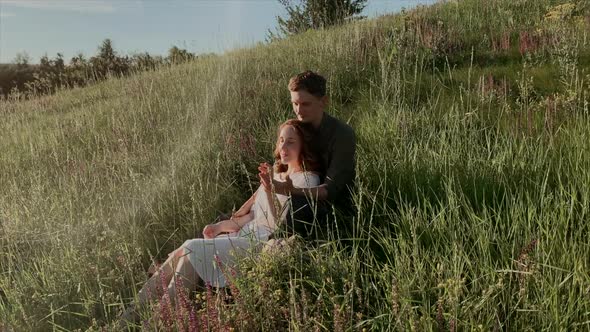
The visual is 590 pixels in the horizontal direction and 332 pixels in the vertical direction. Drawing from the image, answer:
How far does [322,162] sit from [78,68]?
12.9m

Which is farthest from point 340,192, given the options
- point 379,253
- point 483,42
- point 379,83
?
point 483,42

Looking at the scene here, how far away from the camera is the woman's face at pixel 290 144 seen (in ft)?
10.8

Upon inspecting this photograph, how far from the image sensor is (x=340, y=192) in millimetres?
3246

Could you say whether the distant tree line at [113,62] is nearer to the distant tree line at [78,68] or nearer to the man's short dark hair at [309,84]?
the distant tree line at [78,68]

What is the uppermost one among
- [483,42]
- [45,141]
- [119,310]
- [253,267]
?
[483,42]

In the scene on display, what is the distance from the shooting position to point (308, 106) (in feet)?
10.8

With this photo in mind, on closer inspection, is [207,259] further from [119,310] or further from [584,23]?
[584,23]

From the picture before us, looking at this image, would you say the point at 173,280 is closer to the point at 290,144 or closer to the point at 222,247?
the point at 222,247

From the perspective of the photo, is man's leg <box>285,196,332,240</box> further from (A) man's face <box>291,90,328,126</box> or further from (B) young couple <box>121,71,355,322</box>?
(A) man's face <box>291,90,328,126</box>

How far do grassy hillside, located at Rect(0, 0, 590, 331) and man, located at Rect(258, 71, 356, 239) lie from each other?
0.58 feet

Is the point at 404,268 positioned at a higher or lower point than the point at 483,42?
lower

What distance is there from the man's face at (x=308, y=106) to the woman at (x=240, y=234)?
0.25 ft

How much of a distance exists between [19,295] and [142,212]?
1242 millimetres

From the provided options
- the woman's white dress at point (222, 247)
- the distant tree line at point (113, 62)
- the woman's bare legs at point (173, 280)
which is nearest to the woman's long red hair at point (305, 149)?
the woman's white dress at point (222, 247)
